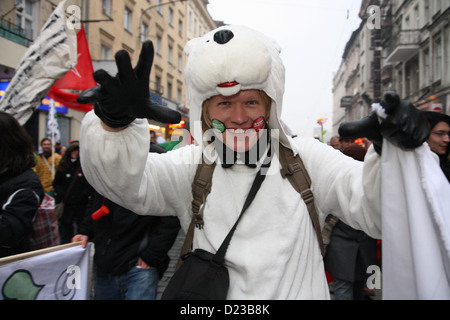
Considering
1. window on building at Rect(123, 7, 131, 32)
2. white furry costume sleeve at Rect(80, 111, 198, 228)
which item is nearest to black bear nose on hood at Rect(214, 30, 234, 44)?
white furry costume sleeve at Rect(80, 111, 198, 228)

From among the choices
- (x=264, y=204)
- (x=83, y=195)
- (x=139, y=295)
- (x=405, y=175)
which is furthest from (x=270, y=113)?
(x=83, y=195)

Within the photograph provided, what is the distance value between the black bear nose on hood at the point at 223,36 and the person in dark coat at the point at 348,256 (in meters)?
1.84

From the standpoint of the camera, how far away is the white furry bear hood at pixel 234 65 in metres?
1.35

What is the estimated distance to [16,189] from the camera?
6.88ft

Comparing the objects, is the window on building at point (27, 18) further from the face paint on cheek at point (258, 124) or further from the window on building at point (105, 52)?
the face paint on cheek at point (258, 124)

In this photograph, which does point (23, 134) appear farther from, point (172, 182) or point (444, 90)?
point (444, 90)

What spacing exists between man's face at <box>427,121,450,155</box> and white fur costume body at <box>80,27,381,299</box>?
1.95 meters

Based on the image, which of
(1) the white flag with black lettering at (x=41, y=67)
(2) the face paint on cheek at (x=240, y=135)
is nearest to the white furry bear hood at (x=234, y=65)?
(2) the face paint on cheek at (x=240, y=135)

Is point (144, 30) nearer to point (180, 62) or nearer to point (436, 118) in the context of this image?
point (180, 62)

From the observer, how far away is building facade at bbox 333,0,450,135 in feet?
44.6

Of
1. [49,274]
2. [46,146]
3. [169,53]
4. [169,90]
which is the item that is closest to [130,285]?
[49,274]

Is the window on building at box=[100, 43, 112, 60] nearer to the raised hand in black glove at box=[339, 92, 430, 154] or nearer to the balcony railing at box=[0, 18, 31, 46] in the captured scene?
the balcony railing at box=[0, 18, 31, 46]

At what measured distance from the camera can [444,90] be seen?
1310 centimetres

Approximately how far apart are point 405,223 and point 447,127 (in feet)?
7.77
